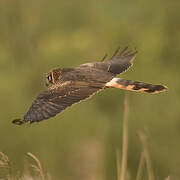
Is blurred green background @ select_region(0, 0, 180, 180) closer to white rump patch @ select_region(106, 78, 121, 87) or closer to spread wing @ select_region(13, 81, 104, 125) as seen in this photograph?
white rump patch @ select_region(106, 78, 121, 87)

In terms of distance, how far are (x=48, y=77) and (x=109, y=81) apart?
2.13 ft

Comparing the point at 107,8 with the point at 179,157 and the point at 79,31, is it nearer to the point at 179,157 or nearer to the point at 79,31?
the point at 79,31

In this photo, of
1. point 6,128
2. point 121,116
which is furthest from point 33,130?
point 121,116

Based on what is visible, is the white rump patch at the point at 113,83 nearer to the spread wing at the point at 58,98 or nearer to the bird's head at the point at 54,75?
the spread wing at the point at 58,98

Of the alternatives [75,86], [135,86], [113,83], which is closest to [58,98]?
[75,86]

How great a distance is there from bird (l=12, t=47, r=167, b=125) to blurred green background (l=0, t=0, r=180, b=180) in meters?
0.90

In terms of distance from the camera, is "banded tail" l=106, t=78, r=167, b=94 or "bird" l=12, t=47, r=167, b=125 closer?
"bird" l=12, t=47, r=167, b=125

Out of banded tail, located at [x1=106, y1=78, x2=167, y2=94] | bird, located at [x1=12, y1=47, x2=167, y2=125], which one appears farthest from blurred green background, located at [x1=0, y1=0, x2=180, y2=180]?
banded tail, located at [x1=106, y1=78, x2=167, y2=94]

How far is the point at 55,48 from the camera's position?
1823 cm

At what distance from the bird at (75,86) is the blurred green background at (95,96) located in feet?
2.94

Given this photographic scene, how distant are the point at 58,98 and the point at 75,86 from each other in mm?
234

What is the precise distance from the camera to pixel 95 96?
41.8 ft

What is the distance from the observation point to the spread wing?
14.4 feet

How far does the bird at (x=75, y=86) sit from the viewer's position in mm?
4445
